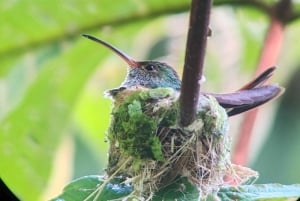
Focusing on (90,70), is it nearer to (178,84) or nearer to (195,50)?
(178,84)

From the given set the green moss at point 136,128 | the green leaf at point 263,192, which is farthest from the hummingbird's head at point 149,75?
the green leaf at point 263,192

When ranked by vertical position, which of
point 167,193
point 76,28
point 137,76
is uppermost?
point 76,28

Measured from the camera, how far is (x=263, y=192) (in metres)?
0.81

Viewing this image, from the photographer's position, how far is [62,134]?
4.64 feet

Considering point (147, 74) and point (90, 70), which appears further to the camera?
point (90, 70)

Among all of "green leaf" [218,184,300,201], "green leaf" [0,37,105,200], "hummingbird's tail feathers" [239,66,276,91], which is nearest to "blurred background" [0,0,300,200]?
"green leaf" [0,37,105,200]

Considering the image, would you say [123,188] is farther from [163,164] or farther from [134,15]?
[134,15]

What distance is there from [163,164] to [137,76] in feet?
0.98

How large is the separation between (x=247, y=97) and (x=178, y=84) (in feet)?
0.44

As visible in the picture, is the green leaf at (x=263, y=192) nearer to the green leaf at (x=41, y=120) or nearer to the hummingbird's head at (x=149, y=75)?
the hummingbird's head at (x=149, y=75)

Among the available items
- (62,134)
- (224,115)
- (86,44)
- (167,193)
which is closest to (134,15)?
(86,44)

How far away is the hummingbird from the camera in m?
0.92

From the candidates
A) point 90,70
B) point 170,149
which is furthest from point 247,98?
point 90,70

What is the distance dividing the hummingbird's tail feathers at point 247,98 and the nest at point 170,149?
0.01 meters
